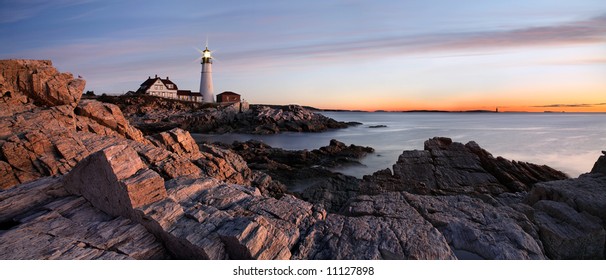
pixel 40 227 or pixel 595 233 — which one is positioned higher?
pixel 40 227

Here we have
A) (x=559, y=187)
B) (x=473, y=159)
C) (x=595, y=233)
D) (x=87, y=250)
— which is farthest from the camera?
(x=473, y=159)

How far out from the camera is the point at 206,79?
7169 cm

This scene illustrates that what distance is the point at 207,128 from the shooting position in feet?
175

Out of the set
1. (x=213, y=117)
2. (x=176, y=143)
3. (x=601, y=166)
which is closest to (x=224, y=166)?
(x=176, y=143)

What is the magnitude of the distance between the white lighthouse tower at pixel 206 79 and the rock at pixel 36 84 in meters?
56.2

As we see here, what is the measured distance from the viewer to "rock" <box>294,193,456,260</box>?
546 centimetres

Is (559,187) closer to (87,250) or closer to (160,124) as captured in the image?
(87,250)

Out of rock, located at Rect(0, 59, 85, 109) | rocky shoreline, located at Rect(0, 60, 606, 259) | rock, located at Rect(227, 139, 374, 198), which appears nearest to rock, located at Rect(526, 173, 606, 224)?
rocky shoreline, located at Rect(0, 60, 606, 259)

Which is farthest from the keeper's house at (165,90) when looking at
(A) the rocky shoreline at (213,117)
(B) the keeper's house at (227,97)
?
(A) the rocky shoreline at (213,117)

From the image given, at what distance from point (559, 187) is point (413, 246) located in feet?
19.9

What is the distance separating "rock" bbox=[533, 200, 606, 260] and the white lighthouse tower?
2689 inches

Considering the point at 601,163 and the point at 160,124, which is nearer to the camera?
the point at 601,163

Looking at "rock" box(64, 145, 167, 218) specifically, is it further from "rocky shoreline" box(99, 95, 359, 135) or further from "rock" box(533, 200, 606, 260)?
"rocky shoreline" box(99, 95, 359, 135)
